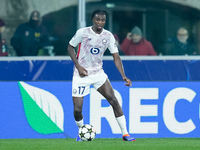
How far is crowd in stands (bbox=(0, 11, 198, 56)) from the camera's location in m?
12.0

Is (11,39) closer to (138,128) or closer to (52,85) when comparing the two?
(52,85)

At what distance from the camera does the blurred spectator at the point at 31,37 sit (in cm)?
1195

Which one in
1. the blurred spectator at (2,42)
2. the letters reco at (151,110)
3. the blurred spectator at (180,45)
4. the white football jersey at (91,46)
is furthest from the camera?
the blurred spectator at (180,45)

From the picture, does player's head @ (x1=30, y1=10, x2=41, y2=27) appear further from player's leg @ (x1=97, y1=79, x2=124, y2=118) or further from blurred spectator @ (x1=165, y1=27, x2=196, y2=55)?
player's leg @ (x1=97, y1=79, x2=124, y2=118)

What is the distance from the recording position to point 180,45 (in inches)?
486

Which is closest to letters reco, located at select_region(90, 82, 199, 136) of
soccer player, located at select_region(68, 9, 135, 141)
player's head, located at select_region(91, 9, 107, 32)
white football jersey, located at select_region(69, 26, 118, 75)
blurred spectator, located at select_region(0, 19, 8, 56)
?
soccer player, located at select_region(68, 9, 135, 141)

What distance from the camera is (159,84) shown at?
10141mm

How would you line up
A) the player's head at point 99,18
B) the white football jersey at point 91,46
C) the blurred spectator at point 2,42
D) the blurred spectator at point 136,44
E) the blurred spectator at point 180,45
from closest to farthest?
the player's head at point 99,18 → the white football jersey at point 91,46 → the blurred spectator at point 2,42 → the blurred spectator at point 136,44 → the blurred spectator at point 180,45

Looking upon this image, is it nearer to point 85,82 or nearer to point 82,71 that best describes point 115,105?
point 85,82

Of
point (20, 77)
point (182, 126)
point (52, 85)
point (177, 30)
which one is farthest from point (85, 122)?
point (177, 30)

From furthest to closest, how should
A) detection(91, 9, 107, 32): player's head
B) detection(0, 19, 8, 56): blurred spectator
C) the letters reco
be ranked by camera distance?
detection(0, 19, 8, 56): blurred spectator, the letters reco, detection(91, 9, 107, 32): player's head

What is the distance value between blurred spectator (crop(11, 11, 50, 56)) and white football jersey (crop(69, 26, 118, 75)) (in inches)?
139

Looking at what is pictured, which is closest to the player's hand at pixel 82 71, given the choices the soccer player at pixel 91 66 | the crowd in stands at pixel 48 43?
the soccer player at pixel 91 66

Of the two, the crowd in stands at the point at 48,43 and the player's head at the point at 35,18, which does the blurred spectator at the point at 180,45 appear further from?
the player's head at the point at 35,18
